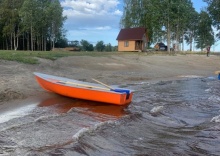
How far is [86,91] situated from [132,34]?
132ft

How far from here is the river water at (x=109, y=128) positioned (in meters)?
5.84

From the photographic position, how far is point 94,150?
19.0ft

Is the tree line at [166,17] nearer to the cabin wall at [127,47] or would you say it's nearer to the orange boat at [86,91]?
the cabin wall at [127,47]

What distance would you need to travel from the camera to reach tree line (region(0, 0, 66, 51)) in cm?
4728

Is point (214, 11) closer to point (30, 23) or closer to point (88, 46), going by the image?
point (88, 46)

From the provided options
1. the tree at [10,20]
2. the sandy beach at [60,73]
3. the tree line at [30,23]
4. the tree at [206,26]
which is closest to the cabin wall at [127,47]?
the tree line at [30,23]

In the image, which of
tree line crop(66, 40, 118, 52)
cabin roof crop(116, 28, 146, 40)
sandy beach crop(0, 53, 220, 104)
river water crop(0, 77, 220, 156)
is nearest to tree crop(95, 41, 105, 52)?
tree line crop(66, 40, 118, 52)

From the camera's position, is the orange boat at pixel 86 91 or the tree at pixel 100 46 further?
the tree at pixel 100 46

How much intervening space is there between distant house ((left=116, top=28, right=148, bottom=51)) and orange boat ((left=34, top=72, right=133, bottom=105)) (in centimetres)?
3774

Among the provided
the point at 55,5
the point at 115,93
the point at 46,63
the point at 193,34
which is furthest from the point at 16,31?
the point at 115,93

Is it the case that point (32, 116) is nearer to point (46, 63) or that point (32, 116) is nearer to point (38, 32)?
point (46, 63)

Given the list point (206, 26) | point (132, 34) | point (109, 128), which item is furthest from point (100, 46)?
point (109, 128)

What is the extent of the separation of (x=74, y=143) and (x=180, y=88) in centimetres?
1058

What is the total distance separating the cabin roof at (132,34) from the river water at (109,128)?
37627mm
